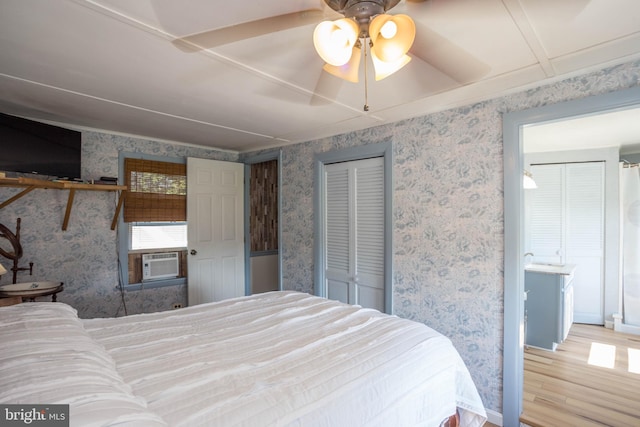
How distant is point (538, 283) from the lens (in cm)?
349

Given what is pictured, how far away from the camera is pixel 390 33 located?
1134mm

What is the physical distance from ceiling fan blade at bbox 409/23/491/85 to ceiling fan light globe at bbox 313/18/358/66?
0.37 meters

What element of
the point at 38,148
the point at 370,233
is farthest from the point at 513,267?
the point at 38,148

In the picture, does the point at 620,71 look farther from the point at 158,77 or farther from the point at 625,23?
the point at 158,77

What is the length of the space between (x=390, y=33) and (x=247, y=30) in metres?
0.67

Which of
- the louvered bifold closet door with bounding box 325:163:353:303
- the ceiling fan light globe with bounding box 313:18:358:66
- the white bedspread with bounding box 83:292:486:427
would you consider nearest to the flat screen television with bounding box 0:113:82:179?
the white bedspread with bounding box 83:292:486:427

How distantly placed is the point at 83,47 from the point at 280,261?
277cm

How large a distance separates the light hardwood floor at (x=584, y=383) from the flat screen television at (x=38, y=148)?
4172mm

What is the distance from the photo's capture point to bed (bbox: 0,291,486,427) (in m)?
0.95

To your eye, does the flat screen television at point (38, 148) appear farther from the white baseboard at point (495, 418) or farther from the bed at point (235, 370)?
the white baseboard at point (495, 418)

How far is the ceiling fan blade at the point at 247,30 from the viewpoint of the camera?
1317 mm

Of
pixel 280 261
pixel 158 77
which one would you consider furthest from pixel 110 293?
pixel 158 77

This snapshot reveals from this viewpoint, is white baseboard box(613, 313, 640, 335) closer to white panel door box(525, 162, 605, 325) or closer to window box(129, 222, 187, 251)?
white panel door box(525, 162, 605, 325)

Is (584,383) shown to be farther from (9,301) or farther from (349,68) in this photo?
(9,301)
